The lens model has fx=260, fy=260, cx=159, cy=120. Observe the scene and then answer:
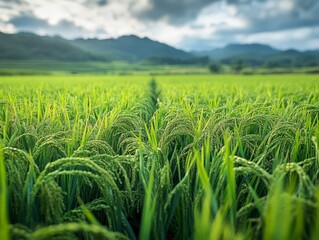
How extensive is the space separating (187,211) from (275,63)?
4810 inches

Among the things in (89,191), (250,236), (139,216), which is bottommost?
(139,216)

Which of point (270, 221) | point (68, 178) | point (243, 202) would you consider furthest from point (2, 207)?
point (243, 202)

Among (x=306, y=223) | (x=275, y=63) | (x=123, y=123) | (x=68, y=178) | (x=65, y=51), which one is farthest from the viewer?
(x=65, y=51)

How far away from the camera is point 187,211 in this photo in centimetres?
141

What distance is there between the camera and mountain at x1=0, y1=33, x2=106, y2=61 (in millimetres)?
146625

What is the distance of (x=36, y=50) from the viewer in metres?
165

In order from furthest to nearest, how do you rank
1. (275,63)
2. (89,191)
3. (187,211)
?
(275,63)
(89,191)
(187,211)

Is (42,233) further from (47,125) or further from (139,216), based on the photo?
(47,125)

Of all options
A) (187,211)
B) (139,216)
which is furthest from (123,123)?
(187,211)

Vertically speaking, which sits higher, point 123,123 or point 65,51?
point 65,51

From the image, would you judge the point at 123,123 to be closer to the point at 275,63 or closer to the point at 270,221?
the point at 270,221

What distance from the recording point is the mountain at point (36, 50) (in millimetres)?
146625

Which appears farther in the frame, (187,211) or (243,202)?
(243,202)

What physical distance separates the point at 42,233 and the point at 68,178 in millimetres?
806
